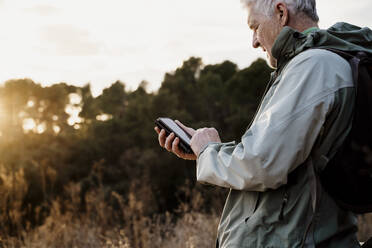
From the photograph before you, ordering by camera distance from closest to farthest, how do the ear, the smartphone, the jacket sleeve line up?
the jacket sleeve
the ear
the smartphone

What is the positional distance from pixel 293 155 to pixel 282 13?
0.53m

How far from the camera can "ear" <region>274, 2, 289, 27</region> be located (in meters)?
1.47

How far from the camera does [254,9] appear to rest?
1.52 meters

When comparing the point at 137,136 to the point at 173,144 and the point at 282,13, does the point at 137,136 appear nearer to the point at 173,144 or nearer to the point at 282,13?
the point at 173,144

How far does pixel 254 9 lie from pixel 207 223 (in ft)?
11.6

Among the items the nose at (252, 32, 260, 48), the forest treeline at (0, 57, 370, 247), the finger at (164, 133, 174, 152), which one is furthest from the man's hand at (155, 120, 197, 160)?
the forest treeline at (0, 57, 370, 247)

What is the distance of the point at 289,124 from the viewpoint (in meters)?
1.19

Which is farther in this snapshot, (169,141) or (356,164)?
(169,141)

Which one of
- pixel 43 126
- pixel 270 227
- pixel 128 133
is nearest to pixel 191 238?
pixel 270 227

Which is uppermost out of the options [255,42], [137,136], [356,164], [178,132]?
[255,42]

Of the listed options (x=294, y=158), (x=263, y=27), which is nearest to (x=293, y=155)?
(x=294, y=158)

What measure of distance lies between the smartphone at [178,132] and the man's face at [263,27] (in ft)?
1.36

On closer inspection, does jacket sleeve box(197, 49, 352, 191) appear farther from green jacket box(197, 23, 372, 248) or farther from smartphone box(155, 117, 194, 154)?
smartphone box(155, 117, 194, 154)

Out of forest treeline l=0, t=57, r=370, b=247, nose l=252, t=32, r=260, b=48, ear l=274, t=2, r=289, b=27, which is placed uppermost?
ear l=274, t=2, r=289, b=27
